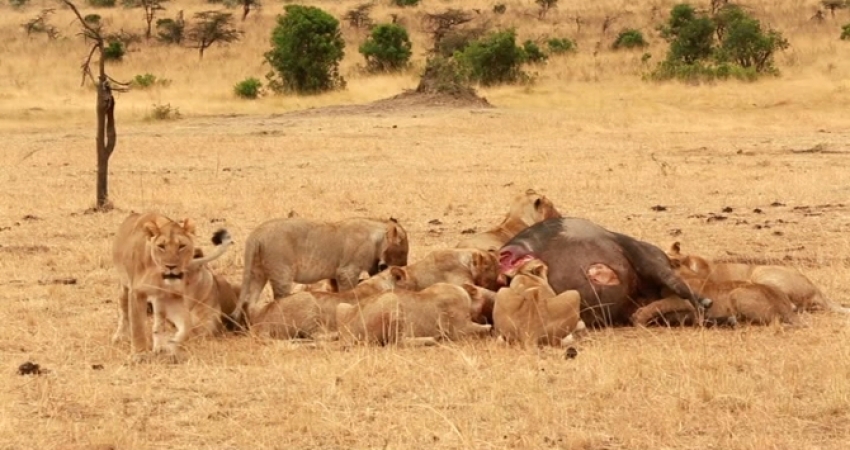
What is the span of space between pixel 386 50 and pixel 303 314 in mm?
32721

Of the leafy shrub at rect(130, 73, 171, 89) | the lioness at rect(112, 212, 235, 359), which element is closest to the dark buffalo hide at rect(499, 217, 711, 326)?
the lioness at rect(112, 212, 235, 359)

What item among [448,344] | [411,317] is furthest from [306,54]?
[448,344]

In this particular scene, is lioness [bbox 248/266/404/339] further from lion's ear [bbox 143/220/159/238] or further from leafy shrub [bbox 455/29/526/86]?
leafy shrub [bbox 455/29/526/86]

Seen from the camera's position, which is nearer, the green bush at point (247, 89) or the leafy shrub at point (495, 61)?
the green bush at point (247, 89)

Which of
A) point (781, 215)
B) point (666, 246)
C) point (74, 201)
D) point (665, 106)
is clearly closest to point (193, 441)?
point (666, 246)

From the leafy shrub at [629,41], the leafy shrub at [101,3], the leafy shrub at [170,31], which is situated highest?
the leafy shrub at [629,41]

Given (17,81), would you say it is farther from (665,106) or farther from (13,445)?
(13,445)

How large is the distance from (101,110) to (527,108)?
53.5 feet

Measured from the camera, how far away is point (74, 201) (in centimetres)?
1659

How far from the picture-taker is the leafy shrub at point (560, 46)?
143 feet

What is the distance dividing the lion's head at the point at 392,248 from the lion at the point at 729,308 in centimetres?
169

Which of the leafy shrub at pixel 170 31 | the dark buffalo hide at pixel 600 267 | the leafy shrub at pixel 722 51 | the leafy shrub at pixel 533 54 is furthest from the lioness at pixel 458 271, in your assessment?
the leafy shrub at pixel 170 31

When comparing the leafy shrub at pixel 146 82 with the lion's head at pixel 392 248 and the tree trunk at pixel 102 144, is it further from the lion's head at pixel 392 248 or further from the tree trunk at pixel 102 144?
the lion's head at pixel 392 248

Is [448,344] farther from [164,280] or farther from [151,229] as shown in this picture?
[151,229]
